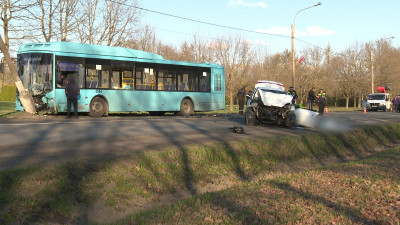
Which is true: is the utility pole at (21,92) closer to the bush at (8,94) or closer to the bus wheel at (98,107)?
the bus wheel at (98,107)

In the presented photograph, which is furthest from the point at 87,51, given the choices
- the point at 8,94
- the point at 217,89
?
the point at 8,94

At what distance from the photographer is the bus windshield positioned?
1842 cm

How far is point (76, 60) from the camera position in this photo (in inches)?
756

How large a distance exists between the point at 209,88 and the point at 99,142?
49.9ft

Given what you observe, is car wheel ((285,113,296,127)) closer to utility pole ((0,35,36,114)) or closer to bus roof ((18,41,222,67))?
bus roof ((18,41,222,67))

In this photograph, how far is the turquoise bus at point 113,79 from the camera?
18562 mm

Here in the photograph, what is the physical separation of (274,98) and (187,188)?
8961 millimetres

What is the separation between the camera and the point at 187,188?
843cm

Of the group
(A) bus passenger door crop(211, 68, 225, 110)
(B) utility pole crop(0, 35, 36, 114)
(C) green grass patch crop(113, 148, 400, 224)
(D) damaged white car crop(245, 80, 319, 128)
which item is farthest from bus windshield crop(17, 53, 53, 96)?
(C) green grass patch crop(113, 148, 400, 224)

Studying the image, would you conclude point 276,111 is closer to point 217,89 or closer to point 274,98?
point 274,98

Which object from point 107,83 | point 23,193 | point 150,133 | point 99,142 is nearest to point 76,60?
point 107,83

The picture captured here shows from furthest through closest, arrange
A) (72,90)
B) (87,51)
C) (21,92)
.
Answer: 1. (87,51)
2. (21,92)
3. (72,90)

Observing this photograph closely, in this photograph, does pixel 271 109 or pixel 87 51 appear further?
pixel 87 51

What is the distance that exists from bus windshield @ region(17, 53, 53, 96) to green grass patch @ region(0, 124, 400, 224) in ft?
36.0
